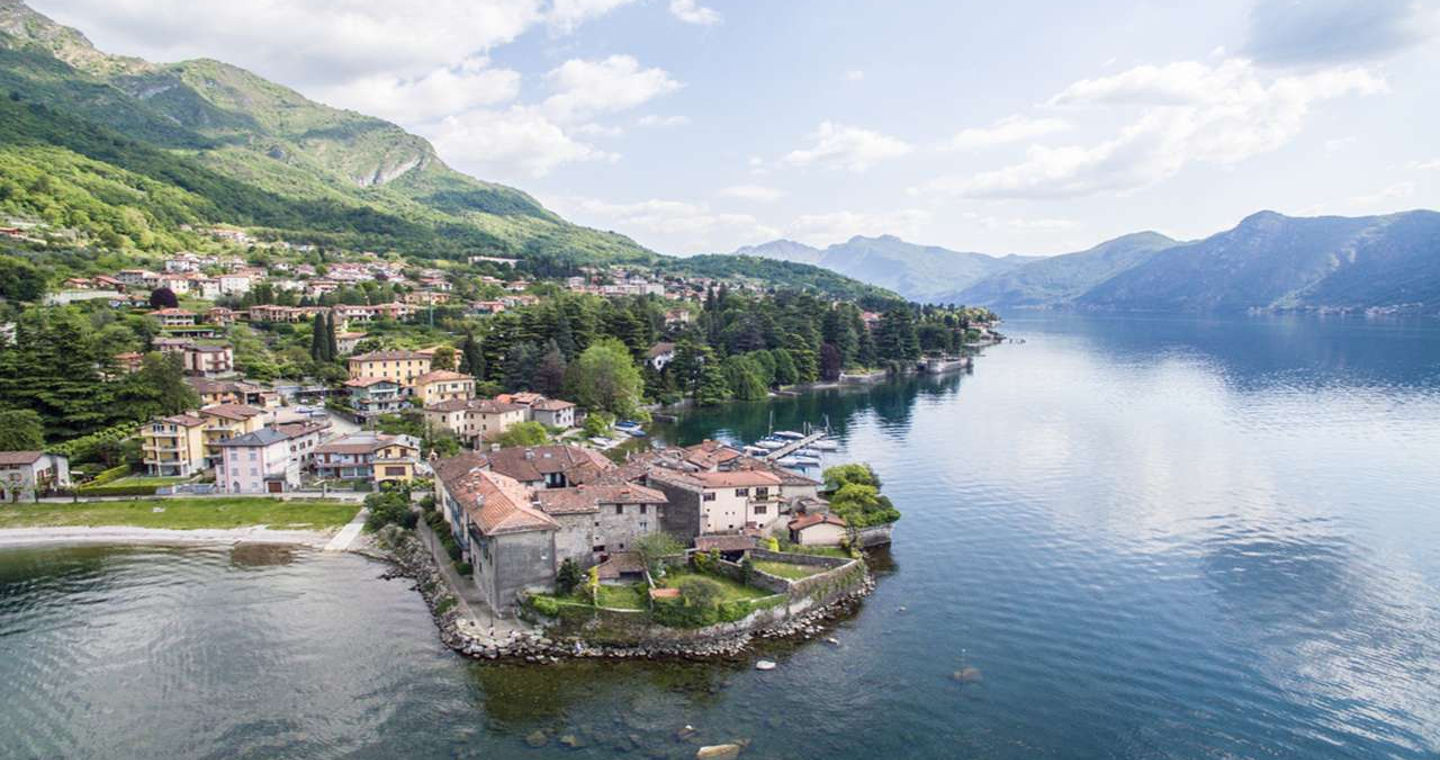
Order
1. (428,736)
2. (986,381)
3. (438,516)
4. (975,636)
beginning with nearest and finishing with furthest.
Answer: (428,736), (975,636), (438,516), (986,381)

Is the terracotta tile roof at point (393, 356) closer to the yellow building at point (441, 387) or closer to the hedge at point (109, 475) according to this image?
the yellow building at point (441, 387)

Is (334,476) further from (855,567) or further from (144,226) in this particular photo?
(144,226)

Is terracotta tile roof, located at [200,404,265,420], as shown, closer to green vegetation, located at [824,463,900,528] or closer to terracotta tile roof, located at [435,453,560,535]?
terracotta tile roof, located at [435,453,560,535]

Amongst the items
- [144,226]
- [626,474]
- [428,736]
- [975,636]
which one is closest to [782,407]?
[626,474]

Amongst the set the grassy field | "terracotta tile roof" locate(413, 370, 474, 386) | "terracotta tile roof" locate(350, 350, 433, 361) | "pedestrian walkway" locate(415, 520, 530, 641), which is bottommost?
"pedestrian walkway" locate(415, 520, 530, 641)

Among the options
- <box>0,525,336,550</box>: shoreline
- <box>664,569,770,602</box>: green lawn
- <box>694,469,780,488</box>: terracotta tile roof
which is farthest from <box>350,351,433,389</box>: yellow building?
<box>664,569,770,602</box>: green lawn

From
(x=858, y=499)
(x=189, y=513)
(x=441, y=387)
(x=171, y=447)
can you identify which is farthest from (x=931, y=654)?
(x=441, y=387)

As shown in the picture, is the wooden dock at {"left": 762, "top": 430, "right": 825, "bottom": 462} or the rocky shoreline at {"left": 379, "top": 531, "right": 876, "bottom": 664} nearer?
the rocky shoreline at {"left": 379, "top": 531, "right": 876, "bottom": 664}
